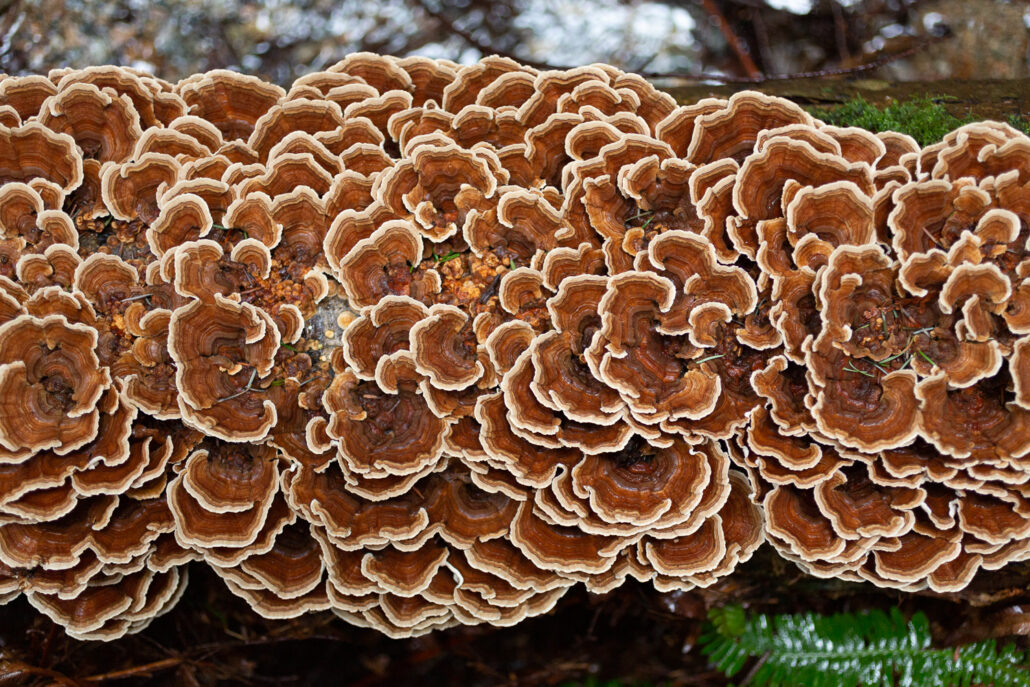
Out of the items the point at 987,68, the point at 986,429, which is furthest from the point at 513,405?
the point at 987,68

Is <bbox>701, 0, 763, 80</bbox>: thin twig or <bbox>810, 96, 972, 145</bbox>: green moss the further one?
<bbox>701, 0, 763, 80</bbox>: thin twig

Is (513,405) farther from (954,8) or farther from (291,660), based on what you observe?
(954,8)

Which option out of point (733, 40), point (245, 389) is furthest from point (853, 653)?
point (733, 40)

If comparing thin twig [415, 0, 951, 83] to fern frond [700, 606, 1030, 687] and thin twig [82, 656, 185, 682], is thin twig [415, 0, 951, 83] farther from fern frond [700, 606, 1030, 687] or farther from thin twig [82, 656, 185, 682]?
thin twig [82, 656, 185, 682]

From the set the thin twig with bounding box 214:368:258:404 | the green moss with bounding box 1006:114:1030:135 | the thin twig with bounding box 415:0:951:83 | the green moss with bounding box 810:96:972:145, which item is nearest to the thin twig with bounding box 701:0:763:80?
the thin twig with bounding box 415:0:951:83

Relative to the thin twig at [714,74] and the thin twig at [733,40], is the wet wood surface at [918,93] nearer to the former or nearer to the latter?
the thin twig at [714,74]

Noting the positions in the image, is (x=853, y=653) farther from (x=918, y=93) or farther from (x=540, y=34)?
(x=540, y=34)
